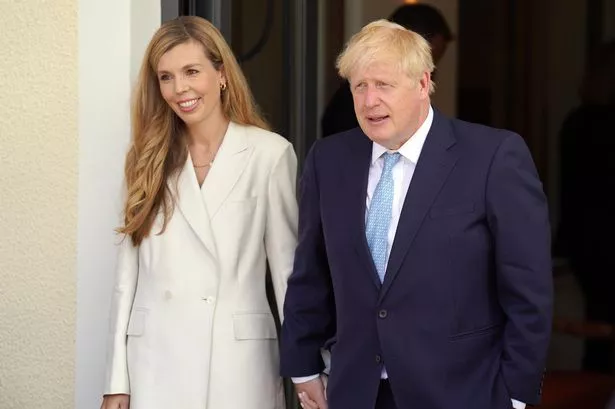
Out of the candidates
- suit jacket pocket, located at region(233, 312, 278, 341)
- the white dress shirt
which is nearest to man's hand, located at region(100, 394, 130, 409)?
suit jacket pocket, located at region(233, 312, 278, 341)

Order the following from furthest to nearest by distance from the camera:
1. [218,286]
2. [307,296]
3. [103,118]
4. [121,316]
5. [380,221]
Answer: [103,118] < [121,316] < [218,286] < [307,296] < [380,221]

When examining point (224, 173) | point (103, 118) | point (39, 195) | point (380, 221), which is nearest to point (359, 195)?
point (380, 221)

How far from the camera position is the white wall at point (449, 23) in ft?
14.0

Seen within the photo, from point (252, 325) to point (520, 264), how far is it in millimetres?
855

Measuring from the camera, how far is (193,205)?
3.44m

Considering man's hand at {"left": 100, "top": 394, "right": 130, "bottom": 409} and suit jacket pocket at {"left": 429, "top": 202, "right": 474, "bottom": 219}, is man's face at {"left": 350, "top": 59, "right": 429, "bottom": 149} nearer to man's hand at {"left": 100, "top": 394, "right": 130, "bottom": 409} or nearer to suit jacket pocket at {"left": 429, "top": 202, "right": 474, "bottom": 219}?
suit jacket pocket at {"left": 429, "top": 202, "right": 474, "bottom": 219}

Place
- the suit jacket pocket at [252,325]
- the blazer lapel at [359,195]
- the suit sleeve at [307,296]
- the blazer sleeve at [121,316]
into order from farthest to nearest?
the blazer sleeve at [121,316] < the suit jacket pocket at [252,325] < the suit sleeve at [307,296] < the blazer lapel at [359,195]

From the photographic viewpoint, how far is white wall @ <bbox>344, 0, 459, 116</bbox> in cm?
427

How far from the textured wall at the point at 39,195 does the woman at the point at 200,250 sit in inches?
25.6

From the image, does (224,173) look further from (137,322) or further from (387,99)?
(387,99)

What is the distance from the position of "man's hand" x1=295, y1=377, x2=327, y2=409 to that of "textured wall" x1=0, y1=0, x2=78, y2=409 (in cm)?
114

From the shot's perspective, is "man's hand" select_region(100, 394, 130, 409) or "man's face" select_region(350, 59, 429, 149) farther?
"man's hand" select_region(100, 394, 130, 409)

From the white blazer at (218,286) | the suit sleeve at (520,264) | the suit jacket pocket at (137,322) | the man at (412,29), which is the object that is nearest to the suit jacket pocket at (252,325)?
the white blazer at (218,286)

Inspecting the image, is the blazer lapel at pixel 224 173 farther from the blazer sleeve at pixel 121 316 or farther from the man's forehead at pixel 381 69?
the man's forehead at pixel 381 69
